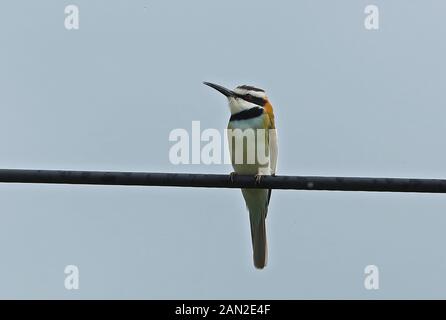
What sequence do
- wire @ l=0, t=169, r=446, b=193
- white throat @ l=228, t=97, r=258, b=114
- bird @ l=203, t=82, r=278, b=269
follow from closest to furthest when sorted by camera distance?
wire @ l=0, t=169, r=446, b=193, bird @ l=203, t=82, r=278, b=269, white throat @ l=228, t=97, r=258, b=114

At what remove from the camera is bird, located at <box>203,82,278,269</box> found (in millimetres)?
5121

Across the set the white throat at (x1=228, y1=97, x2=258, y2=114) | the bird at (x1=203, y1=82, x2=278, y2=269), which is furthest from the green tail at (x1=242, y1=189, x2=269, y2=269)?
the white throat at (x1=228, y1=97, x2=258, y2=114)

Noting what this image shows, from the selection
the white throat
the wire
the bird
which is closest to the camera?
the wire

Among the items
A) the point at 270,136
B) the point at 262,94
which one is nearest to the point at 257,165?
the point at 270,136

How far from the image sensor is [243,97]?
5.33 meters

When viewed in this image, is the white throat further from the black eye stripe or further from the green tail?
the green tail

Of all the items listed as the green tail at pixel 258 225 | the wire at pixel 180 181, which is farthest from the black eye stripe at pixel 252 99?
the wire at pixel 180 181

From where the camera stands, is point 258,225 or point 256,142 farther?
point 258,225

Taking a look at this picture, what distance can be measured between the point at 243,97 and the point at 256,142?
0.36 metres

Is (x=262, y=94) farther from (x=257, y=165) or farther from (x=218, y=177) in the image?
(x=218, y=177)

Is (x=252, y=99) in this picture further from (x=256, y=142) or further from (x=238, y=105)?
(x=256, y=142)

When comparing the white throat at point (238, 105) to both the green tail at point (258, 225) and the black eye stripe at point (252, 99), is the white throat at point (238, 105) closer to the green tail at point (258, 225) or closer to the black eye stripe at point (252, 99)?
the black eye stripe at point (252, 99)

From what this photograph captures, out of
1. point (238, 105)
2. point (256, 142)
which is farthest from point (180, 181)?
point (238, 105)
